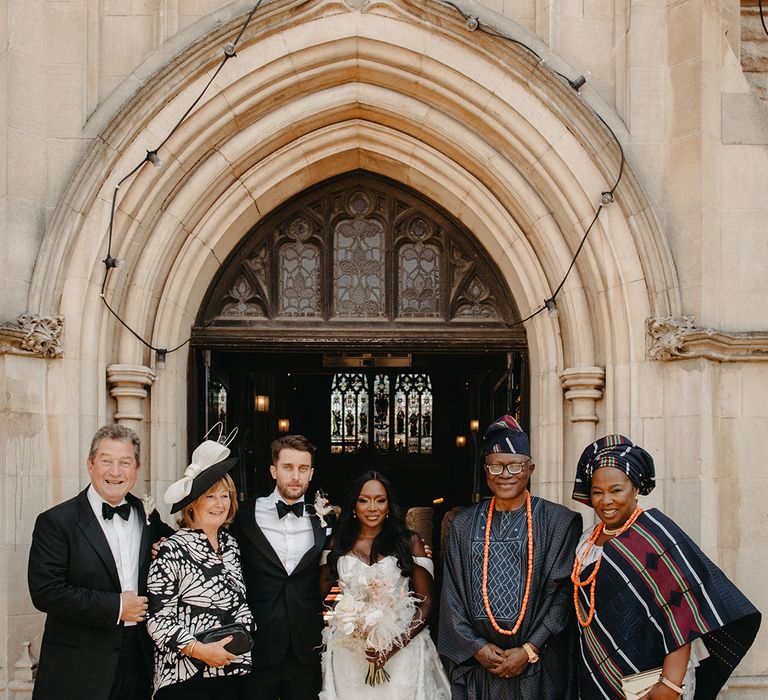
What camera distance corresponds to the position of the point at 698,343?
5348mm

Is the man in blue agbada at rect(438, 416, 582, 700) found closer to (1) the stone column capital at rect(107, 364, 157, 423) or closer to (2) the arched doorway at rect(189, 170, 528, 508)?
(2) the arched doorway at rect(189, 170, 528, 508)

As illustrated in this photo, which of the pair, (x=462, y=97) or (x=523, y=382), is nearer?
(x=462, y=97)

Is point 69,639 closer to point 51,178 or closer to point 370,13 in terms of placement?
point 51,178

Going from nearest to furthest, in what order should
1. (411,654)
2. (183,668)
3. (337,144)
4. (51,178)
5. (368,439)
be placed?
(183,668) → (411,654) → (51,178) → (337,144) → (368,439)

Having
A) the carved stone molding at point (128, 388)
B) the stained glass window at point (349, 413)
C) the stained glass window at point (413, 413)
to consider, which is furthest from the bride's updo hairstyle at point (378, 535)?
the stained glass window at point (349, 413)

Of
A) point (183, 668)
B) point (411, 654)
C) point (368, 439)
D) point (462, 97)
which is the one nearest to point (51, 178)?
point (462, 97)

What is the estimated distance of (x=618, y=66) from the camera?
5.70m

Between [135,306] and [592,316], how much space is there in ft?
8.08

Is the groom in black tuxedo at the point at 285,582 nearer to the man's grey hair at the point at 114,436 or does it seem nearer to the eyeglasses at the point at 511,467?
the man's grey hair at the point at 114,436

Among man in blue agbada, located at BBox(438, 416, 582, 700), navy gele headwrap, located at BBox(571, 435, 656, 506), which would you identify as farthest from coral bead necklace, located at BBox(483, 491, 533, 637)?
navy gele headwrap, located at BBox(571, 435, 656, 506)

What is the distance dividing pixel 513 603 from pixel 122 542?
1692mm

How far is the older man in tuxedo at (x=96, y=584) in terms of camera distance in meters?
4.35

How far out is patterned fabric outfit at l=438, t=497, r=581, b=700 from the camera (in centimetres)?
460

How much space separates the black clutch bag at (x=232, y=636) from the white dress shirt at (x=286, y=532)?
478mm
